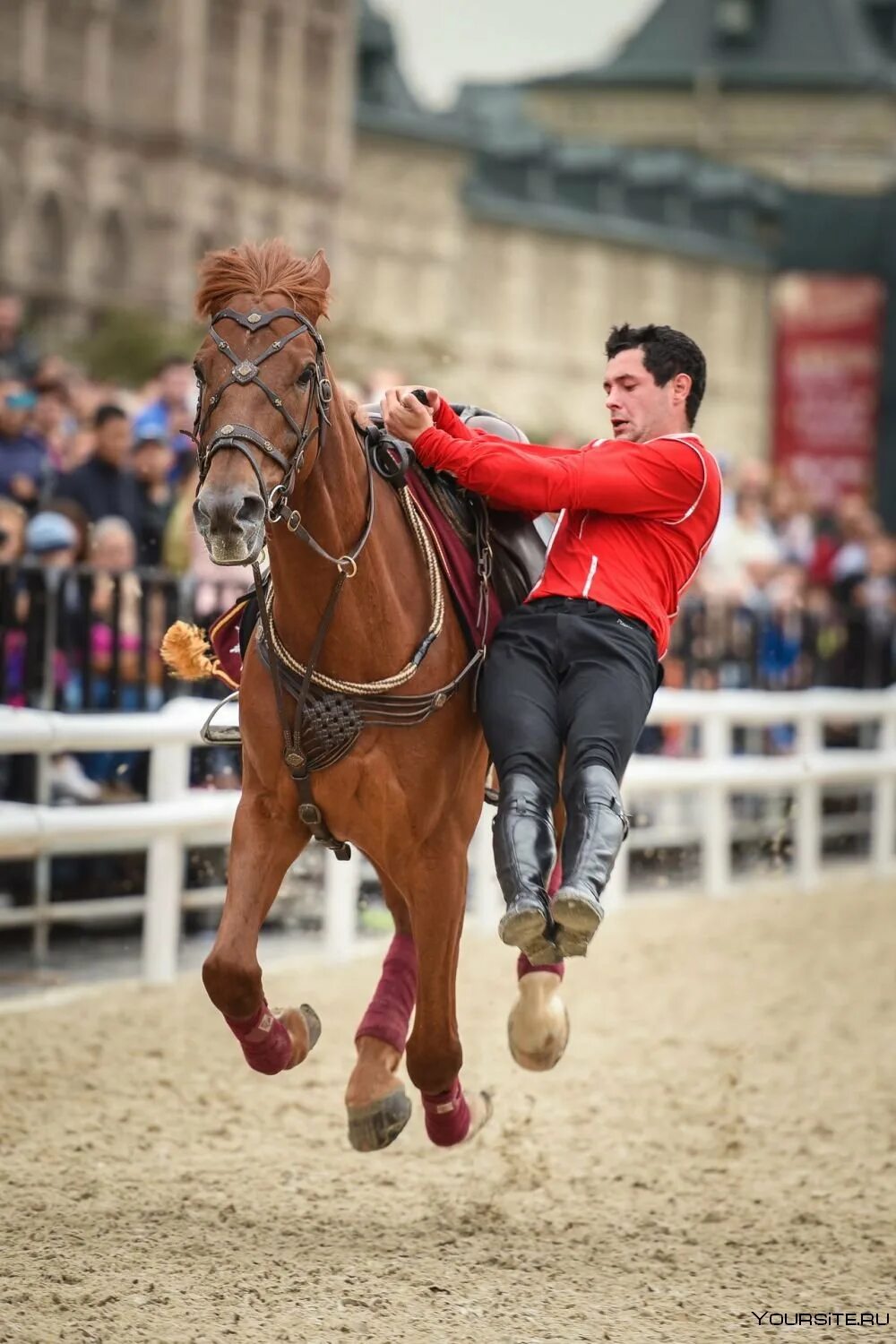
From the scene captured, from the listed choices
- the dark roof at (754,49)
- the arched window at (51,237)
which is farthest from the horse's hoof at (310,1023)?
the dark roof at (754,49)

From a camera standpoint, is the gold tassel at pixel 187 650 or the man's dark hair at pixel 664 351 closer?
the man's dark hair at pixel 664 351

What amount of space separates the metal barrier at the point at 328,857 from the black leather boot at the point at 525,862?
145 inches

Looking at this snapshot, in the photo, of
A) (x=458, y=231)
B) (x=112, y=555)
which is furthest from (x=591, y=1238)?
(x=458, y=231)

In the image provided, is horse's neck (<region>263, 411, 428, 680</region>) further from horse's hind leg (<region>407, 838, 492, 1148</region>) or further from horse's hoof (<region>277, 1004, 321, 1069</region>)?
horse's hoof (<region>277, 1004, 321, 1069</region>)

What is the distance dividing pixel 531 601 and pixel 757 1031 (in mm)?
3982

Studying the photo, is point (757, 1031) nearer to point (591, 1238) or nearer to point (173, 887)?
point (173, 887)

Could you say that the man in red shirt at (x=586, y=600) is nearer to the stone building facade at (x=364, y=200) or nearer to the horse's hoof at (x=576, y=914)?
the horse's hoof at (x=576, y=914)

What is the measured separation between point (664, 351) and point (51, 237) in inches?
2029

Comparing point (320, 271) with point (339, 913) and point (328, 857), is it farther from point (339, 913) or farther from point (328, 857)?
point (328, 857)

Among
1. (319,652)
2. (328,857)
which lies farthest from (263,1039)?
(328,857)

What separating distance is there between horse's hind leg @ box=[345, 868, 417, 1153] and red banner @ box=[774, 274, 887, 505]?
87.9 feet

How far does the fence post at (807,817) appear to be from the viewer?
49.4 ft

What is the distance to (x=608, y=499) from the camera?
6375mm

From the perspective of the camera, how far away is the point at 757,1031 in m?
10.0
